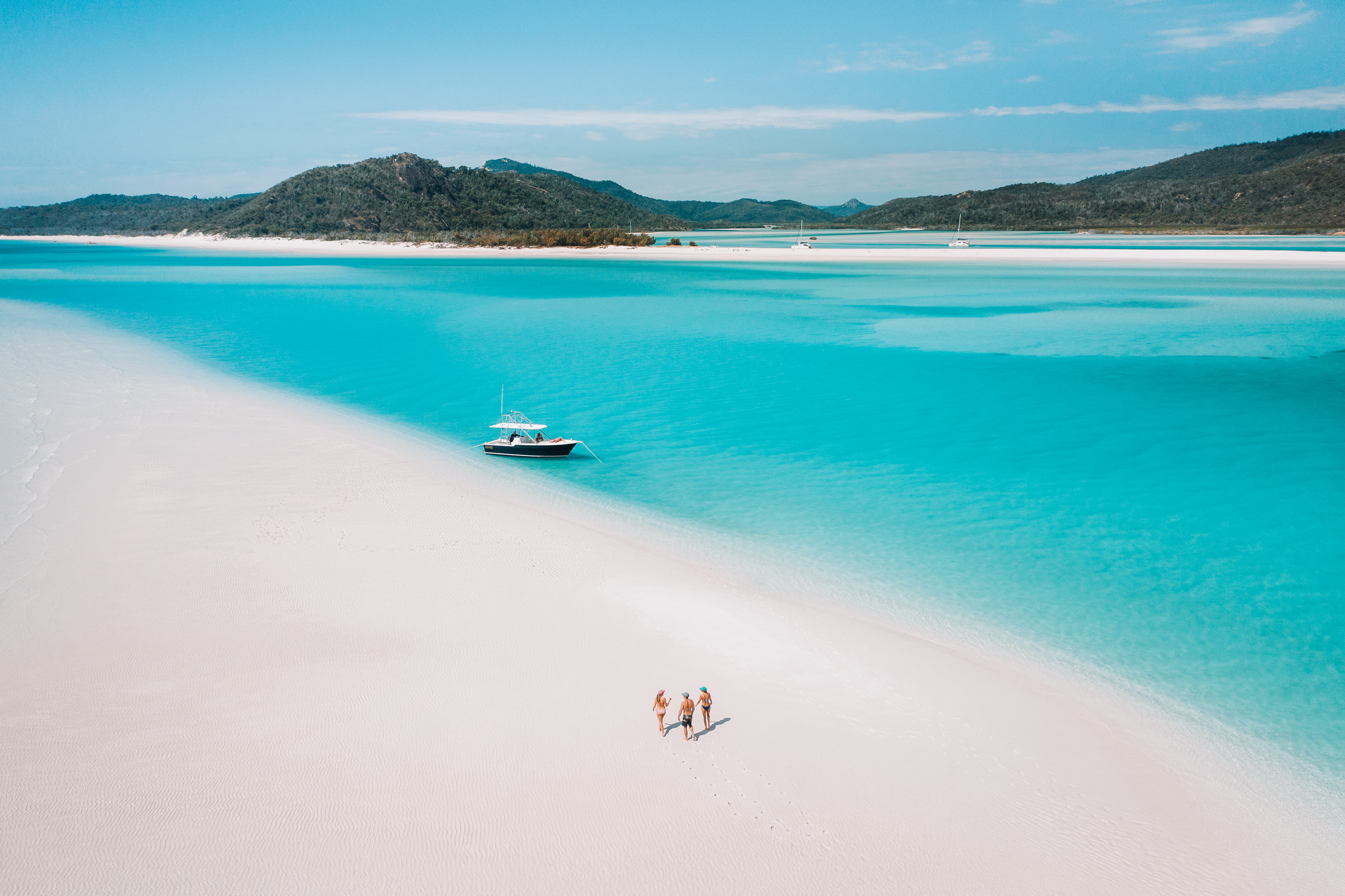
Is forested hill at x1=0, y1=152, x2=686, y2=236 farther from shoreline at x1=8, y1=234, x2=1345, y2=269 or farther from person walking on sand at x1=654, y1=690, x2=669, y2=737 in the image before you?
person walking on sand at x1=654, y1=690, x2=669, y2=737

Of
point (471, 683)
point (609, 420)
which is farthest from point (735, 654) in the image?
point (609, 420)

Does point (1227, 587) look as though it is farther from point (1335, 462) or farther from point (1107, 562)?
A: point (1335, 462)

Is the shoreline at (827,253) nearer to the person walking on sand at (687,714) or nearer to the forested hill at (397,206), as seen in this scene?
the forested hill at (397,206)

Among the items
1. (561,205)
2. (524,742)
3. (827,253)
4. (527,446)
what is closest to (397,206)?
(561,205)

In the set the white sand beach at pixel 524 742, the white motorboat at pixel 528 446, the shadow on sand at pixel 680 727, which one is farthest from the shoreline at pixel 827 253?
the shadow on sand at pixel 680 727

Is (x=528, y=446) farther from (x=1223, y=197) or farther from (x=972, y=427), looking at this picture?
(x=1223, y=197)
